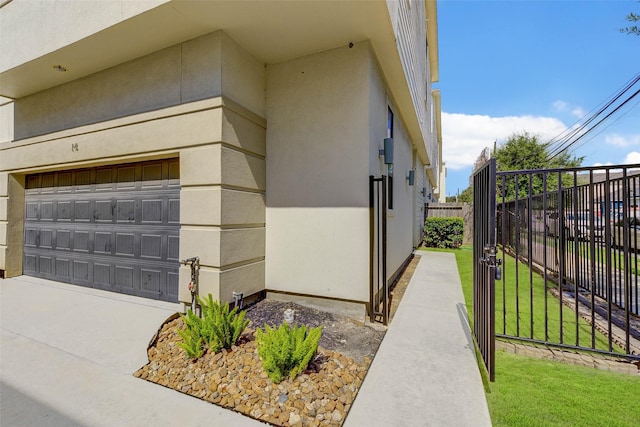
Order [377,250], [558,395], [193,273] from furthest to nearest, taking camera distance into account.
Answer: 1. [377,250]
2. [193,273]
3. [558,395]

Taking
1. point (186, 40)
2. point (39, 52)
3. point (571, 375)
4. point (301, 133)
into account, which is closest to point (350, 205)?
point (301, 133)

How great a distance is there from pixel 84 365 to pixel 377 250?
12.6 ft

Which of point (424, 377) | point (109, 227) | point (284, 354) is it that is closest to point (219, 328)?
point (284, 354)

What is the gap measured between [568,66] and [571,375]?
1782cm

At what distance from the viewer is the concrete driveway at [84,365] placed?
226cm

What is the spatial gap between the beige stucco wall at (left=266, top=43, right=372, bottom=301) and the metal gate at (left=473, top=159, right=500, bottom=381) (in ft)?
4.54

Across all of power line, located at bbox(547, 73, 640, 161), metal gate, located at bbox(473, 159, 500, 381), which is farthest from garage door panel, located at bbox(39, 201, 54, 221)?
power line, located at bbox(547, 73, 640, 161)

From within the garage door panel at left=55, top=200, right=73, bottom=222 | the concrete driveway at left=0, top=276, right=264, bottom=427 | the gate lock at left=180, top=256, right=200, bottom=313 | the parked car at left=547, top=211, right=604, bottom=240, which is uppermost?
the garage door panel at left=55, top=200, right=73, bottom=222

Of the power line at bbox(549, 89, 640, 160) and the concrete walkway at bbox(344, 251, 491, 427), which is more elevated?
the power line at bbox(549, 89, 640, 160)

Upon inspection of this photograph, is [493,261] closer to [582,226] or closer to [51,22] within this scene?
[582,226]

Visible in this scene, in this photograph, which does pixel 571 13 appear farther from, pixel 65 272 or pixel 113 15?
pixel 65 272

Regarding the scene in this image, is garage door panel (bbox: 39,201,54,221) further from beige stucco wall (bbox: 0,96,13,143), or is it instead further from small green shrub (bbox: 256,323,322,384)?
small green shrub (bbox: 256,323,322,384)

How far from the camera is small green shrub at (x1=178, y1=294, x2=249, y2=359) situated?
2.95 meters

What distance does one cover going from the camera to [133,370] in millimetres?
2902
